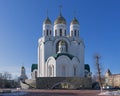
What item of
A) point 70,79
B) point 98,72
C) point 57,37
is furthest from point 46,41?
point 98,72

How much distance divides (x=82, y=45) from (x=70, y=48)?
12.2ft

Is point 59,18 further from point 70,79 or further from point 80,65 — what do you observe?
point 70,79

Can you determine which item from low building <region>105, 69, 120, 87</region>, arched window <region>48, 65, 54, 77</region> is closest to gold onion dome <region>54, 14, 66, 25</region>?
arched window <region>48, 65, 54, 77</region>

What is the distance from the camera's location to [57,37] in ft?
257

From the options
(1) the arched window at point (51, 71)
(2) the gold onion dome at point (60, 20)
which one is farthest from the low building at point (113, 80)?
(1) the arched window at point (51, 71)

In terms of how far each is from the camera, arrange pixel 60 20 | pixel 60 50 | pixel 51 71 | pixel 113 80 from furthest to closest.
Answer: pixel 113 80 < pixel 60 20 < pixel 60 50 < pixel 51 71

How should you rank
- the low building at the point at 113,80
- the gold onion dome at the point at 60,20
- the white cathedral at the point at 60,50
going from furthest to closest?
the low building at the point at 113,80 < the gold onion dome at the point at 60,20 < the white cathedral at the point at 60,50

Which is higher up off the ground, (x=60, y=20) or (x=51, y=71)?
(x=60, y=20)

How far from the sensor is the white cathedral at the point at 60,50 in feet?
235

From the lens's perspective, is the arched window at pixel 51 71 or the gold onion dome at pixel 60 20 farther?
the gold onion dome at pixel 60 20

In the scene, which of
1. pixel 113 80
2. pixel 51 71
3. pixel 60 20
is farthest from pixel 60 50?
pixel 113 80

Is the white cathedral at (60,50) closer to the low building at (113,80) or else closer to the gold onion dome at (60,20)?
the gold onion dome at (60,20)

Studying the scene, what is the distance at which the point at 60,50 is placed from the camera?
75.0 meters

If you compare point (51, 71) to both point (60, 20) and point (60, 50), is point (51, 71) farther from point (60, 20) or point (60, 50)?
point (60, 20)
